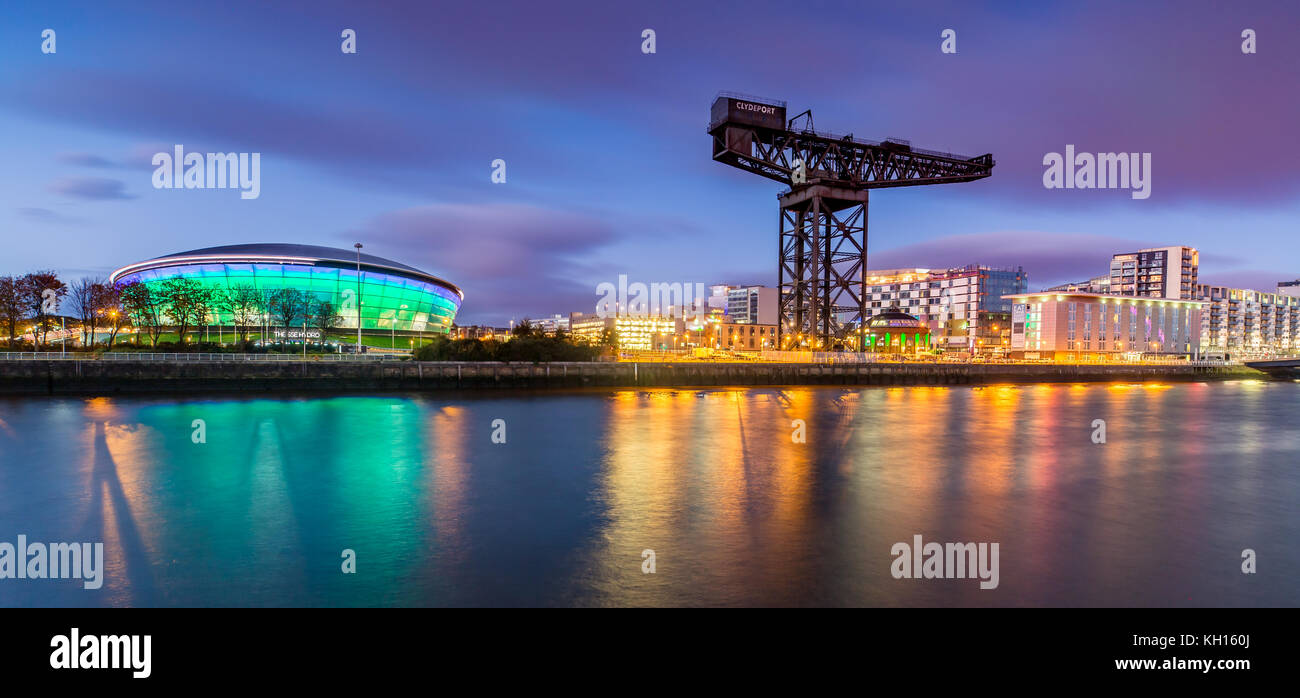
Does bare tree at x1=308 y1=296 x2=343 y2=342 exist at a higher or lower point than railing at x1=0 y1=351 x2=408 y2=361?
higher

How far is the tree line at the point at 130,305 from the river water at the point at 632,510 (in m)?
28.8

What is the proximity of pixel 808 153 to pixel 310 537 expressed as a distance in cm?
4220

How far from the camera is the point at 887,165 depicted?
44.0 metres

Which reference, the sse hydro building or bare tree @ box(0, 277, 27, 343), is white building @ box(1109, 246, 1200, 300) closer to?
the sse hydro building

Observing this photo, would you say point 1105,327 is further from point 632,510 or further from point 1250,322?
point 632,510

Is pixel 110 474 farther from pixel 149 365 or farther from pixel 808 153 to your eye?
pixel 808 153

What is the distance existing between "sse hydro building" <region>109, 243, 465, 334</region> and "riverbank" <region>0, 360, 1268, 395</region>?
34.0m

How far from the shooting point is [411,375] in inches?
1569

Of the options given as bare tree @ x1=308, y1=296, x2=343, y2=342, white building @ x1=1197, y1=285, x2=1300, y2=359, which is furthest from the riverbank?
white building @ x1=1197, y1=285, x2=1300, y2=359

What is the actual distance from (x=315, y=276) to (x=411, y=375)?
4409cm

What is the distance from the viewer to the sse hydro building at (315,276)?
72.0 metres

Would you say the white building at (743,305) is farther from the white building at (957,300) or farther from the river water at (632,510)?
the river water at (632,510)

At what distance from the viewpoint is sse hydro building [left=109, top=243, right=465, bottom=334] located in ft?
236
